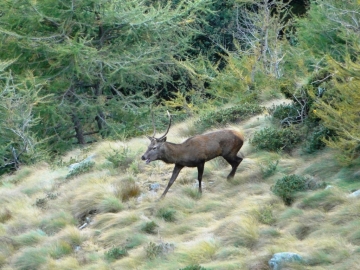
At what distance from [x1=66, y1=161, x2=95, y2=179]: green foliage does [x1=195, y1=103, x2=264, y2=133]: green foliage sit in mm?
2649

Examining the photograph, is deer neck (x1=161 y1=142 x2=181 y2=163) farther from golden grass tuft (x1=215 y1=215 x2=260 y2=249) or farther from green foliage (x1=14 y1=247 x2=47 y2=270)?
green foliage (x1=14 y1=247 x2=47 y2=270)

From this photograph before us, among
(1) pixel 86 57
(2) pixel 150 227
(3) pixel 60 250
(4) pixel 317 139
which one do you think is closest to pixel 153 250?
(2) pixel 150 227

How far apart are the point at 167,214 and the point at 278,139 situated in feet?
10.1

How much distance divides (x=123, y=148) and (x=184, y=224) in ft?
14.3

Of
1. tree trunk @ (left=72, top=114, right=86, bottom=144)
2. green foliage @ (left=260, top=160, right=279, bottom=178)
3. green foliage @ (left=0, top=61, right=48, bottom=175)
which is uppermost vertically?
green foliage @ (left=260, top=160, right=279, bottom=178)

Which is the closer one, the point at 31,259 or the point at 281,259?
the point at 281,259

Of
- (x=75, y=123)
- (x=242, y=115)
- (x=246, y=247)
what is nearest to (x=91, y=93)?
(x=75, y=123)

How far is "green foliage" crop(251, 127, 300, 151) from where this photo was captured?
44.7 ft

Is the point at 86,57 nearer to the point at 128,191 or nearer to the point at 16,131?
the point at 16,131

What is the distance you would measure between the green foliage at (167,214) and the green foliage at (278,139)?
274cm

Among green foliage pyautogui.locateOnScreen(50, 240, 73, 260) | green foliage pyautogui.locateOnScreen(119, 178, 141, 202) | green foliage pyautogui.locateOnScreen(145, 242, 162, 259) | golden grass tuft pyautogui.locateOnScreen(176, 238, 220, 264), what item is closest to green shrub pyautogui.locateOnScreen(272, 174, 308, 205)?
golden grass tuft pyautogui.locateOnScreen(176, 238, 220, 264)

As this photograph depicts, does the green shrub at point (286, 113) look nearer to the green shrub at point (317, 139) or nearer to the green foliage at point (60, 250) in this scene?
the green shrub at point (317, 139)

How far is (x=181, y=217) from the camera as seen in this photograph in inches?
455

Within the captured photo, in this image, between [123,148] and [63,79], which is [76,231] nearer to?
[123,148]
